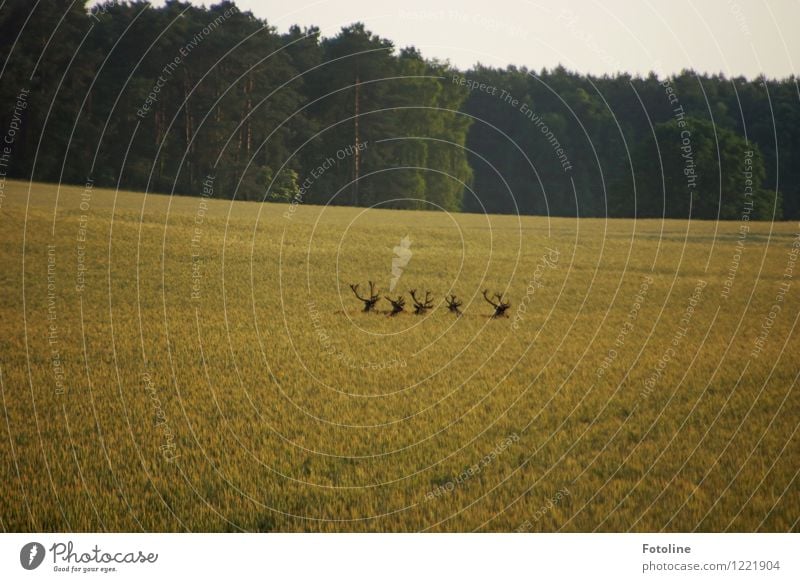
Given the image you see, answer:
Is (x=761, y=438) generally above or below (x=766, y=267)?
below

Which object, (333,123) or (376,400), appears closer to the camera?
(376,400)

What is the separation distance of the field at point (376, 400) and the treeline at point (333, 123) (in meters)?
12.5

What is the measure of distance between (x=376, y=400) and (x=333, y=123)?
5721 centimetres

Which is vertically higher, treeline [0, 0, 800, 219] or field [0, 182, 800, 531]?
treeline [0, 0, 800, 219]

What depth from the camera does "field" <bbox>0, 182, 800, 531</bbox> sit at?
998cm

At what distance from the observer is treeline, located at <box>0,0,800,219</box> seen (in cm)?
5219

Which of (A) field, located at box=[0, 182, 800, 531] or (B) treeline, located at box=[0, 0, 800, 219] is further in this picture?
(B) treeline, located at box=[0, 0, 800, 219]

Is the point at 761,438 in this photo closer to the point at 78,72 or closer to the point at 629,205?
the point at 78,72

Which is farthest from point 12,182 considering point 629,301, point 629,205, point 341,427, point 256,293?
point 629,205

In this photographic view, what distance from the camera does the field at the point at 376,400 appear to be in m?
9.98

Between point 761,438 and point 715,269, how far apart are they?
29314mm

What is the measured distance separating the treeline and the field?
12.5m

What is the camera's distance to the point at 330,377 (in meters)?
16.6

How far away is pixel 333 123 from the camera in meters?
68.6
